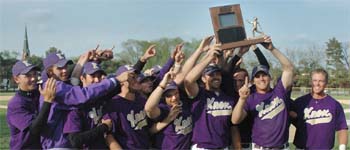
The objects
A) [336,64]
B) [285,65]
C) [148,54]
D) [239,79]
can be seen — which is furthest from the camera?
[336,64]

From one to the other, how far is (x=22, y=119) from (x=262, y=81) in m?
2.78

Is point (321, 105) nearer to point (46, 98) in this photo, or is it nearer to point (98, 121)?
point (98, 121)

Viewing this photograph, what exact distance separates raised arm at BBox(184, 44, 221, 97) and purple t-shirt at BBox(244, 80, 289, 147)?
693mm

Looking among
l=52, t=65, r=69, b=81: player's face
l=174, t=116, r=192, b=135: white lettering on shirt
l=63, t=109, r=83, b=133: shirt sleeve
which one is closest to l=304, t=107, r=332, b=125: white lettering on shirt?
l=174, t=116, r=192, b=135: white lettering on shirt

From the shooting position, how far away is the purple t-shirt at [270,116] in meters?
5.16

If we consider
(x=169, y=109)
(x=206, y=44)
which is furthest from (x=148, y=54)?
(x=169, y=109)

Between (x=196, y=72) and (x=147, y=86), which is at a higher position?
(x=196, y=72)

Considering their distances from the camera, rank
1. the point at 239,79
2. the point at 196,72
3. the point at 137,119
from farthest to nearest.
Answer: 1. the point at 239,79
2. the point at 196,72
3. the point at 137,119

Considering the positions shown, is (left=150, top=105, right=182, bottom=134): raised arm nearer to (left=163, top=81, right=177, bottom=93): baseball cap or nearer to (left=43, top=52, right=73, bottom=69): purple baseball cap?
(left=163, top=81, right=177, bottom=93): baseball cap

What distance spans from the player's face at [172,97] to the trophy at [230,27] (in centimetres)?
76

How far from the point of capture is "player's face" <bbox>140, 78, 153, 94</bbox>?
544 centimetres

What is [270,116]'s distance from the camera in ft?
17.0

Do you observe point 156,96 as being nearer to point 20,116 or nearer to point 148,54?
point 20,116

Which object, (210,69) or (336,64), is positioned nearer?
(210,69)
